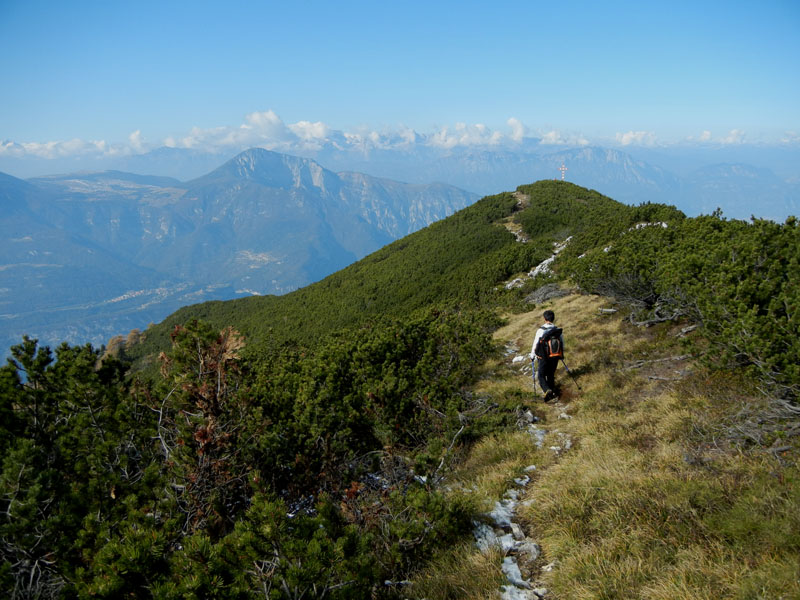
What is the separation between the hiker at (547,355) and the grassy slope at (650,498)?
1.87ft

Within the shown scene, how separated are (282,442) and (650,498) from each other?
4587 millimetres

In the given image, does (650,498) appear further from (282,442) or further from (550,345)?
(282,442)

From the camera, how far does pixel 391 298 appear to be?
4050cm

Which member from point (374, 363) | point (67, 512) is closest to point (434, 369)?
point (374, 363)

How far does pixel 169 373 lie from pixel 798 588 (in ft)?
22.5

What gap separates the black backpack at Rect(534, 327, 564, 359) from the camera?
750 cm

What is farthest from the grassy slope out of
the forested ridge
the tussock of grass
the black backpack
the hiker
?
the black backpack

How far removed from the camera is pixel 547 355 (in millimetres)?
7613

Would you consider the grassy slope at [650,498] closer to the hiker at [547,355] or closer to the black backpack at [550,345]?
the hiker at [547,355]

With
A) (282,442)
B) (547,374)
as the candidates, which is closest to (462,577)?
(282,442)

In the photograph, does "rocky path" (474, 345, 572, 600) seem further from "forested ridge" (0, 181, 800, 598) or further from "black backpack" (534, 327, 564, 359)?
"black backpack" (534, 327, 564, 359)

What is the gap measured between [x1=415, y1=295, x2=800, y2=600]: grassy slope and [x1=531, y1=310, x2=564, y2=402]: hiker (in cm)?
57

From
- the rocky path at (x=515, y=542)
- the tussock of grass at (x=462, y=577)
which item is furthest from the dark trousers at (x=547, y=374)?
the tussock of grass at (x=462, y=577)

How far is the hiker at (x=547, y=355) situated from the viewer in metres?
7.58
